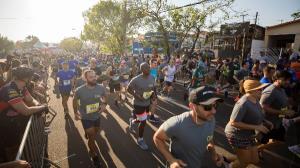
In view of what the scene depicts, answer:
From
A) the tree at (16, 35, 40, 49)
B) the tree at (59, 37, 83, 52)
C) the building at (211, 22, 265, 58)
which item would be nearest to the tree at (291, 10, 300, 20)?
the building at (211, 22, 265, 58)

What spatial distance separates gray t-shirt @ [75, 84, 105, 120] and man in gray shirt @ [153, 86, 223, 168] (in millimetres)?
2500

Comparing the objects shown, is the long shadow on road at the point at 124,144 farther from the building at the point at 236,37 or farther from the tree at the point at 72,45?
the tree at the point at 72,45

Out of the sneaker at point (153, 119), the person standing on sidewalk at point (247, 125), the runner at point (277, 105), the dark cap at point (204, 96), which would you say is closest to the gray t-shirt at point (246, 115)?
the person standing on sidewalk at point (247, 125)

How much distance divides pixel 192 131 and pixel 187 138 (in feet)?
0.32

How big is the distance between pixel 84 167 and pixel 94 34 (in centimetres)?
4407

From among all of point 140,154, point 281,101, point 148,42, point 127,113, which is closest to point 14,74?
point 140,154

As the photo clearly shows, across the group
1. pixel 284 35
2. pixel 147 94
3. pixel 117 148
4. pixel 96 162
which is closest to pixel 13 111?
pixel 96 162

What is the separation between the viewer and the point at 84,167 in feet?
16.6

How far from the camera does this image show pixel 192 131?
2689mm

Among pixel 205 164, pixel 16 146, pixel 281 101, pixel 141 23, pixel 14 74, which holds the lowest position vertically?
pixel 205 164

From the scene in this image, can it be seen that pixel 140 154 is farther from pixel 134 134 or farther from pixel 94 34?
pixel 94 34

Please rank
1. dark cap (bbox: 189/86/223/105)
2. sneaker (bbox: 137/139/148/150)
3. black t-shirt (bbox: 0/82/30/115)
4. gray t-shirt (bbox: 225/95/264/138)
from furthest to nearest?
sneaker (bbox: 137/139/148/150) → gray t-shirt (bbox: 225/95/264/138) → black t-shirt (bbox: 0/82/30/115) → dark cap (bbox: 189/86/223/105)

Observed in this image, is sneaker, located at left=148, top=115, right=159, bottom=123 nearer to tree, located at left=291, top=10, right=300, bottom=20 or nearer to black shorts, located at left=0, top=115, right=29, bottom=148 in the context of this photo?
black shorts, located at left=0, top=115, right=29, bottom=148

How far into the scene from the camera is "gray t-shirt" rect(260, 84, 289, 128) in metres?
4.68
